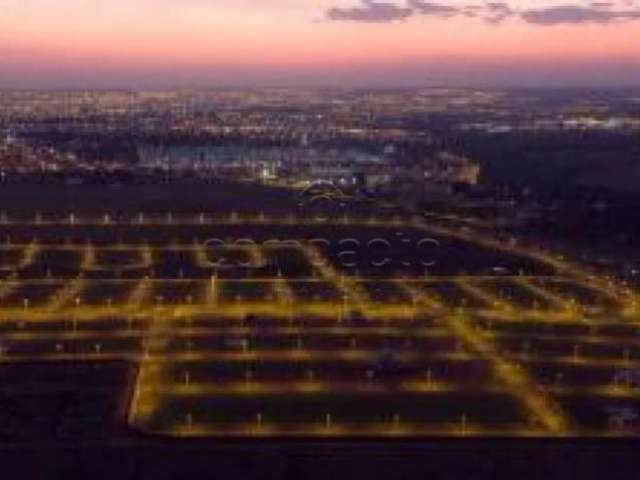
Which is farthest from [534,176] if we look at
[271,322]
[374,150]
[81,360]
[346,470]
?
[346,470]

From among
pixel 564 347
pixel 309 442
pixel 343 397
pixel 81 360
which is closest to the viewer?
pixel 309 442

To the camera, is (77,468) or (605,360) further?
(605,360)

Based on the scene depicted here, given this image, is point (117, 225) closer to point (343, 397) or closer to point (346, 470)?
point (343, 397)

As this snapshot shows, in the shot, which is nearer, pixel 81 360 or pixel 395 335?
pixel 81 360

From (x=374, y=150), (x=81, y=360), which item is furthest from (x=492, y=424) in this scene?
(x=374, y=150)

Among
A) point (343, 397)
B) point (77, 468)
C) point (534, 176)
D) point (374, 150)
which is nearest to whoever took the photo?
point (77, 468)

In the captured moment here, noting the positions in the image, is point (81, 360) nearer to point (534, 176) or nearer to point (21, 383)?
point (21, 383)

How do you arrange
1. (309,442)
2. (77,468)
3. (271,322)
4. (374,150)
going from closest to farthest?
1. (77,468)
2. (309,442)
3. (271,322)
4. (374,150)

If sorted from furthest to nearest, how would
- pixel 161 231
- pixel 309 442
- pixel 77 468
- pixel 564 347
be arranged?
pixel 161 231 < pixel 564 347 < pixel 309 442 < pixel 77 468

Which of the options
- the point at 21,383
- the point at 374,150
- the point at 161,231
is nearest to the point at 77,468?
the point at 21,383
